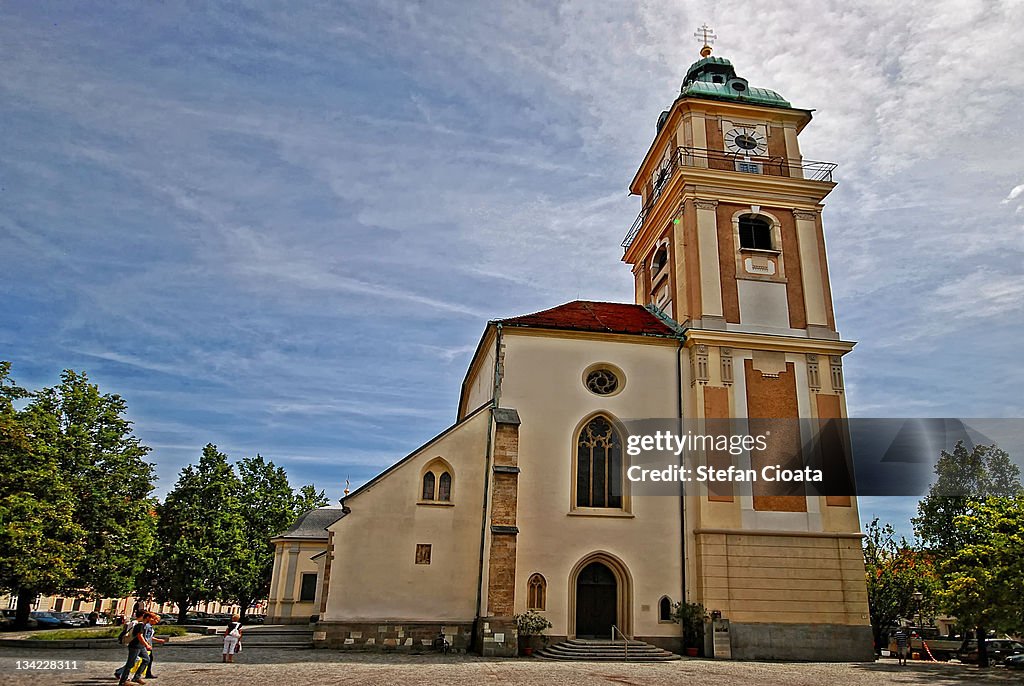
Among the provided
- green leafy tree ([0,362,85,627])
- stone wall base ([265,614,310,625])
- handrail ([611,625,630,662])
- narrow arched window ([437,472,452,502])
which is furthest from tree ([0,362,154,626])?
handrail ([611,625,630,662])

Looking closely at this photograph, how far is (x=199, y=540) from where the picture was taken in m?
37.7

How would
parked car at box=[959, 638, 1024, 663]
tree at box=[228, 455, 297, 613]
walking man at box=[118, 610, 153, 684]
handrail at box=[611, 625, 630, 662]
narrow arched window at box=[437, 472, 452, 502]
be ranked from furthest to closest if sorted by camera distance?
1. tree at box=[228, 455, 297, 613]
2. parked car at box=[959, 638, 1024, 663]
3. narrow arched window at box=[437, 472, 452, 502]
4. handrail at box=[611, 625, 630, 662]
5. walking man at box=[118, 610, 153, 684]

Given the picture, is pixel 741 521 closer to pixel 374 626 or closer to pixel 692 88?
pixel 374 626

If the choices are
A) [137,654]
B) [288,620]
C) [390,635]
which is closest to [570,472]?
[390,635]

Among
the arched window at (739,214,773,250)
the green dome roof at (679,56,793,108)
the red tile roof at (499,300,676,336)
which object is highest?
the green dome roof at (679,56,793,108)

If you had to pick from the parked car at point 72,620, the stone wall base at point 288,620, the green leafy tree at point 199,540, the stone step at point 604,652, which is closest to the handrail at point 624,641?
the stone step at point 604,652

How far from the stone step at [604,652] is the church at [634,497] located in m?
0.75

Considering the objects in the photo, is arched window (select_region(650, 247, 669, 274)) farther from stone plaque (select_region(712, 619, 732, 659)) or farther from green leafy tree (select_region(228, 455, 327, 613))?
green leafy tree (select_region(228, 455, 327, 613))

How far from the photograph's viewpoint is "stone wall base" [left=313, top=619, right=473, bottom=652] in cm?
2105

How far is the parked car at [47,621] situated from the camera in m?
38.0

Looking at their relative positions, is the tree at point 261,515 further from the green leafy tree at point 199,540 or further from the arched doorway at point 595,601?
the arched doorway at point 595,601

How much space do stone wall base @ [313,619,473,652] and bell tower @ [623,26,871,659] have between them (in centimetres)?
759

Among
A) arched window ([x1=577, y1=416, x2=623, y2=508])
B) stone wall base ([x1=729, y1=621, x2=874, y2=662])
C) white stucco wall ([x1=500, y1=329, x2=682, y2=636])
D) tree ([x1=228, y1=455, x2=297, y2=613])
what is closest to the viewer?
stone wall base ([x1=729, y1=621, x2=874, y2=662])

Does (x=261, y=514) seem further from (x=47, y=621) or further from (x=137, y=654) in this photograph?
(x=137, y=654)
